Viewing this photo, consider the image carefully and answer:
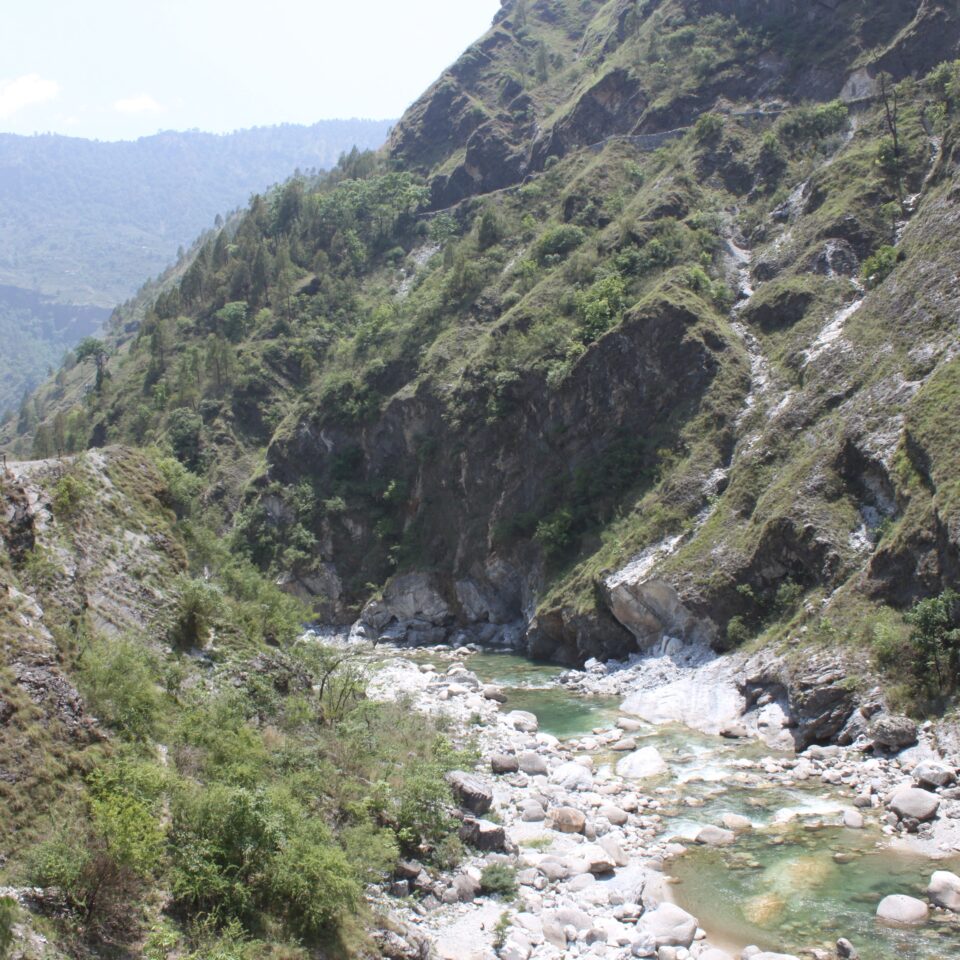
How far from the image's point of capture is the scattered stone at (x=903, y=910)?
16.1 m

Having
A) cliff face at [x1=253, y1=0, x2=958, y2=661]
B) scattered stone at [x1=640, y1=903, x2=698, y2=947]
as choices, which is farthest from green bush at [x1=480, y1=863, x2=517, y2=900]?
cliff face at [x1=253, y1=0, x2=958, y2=661]

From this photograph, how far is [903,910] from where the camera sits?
1625 centimetres

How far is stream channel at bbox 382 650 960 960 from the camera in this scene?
52.0ft

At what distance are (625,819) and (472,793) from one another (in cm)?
410

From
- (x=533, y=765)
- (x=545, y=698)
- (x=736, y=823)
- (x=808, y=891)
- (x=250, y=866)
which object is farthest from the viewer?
(x=545, y=698)

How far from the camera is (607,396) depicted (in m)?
55.1

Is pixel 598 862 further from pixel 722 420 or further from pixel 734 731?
pixel 722 420

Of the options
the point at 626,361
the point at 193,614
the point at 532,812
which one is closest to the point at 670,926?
the point at 532,812

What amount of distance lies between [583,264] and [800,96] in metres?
31.3

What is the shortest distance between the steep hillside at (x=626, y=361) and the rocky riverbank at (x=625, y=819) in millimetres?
4041

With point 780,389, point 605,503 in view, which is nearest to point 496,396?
point 605,503

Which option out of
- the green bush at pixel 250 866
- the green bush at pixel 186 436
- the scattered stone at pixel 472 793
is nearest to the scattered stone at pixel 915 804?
the scattered stone at pixel 472 793

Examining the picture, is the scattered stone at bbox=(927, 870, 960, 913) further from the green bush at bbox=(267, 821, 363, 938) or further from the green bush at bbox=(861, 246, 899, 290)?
the green bush at bbox=(861, 246, 899, 290)

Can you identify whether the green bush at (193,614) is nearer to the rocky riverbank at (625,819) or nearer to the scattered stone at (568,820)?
the rocky riverbank at (625,819)
